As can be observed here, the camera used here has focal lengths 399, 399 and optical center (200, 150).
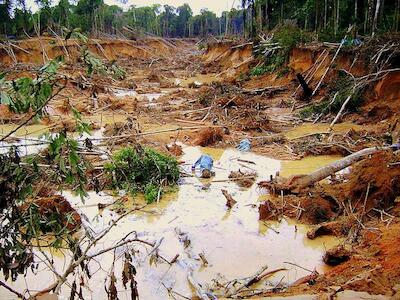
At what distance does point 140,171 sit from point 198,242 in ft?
8.48

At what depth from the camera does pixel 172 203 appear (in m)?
7.30

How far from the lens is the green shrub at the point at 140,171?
25.7ft

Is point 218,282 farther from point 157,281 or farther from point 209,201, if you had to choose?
point 209,201

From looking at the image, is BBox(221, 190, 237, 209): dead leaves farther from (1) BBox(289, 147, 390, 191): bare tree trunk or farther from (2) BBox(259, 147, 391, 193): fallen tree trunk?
(1) BBox(289, 147, 390, 191): bare tree trunk

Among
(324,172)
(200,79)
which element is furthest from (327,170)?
(200,79)

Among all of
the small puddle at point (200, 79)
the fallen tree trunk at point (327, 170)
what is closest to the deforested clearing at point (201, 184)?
the fallen tree trunk at point (327, 170)

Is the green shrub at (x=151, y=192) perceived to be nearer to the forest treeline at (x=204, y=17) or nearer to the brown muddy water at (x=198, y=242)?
the brown muddy water at (x=198, y=242)

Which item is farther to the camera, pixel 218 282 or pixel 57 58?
pixel 218 282

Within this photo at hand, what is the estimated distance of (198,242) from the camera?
5.83 meters

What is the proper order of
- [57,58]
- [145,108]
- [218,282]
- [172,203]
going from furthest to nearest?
1. [145,108]
2. [172,203]
3. [218,282]
4. [57,58]

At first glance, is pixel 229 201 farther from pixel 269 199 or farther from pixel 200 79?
pixel 200 79

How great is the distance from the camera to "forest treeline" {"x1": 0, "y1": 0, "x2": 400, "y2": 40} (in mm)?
2798

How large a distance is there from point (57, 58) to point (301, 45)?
18.5 meters

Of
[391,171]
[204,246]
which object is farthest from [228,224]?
[391,171]
